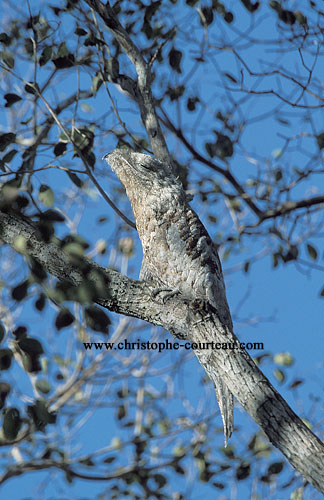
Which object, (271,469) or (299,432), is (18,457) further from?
(299,432)

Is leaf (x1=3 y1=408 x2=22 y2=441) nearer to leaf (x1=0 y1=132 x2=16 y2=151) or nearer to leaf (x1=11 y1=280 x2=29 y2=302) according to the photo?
leaf (x1=11 y1=280 x2=29 y2=302)

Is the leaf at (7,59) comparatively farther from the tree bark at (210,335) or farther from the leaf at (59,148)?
the tree bark at (210,335)

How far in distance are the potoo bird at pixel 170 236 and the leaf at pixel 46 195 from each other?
384mm

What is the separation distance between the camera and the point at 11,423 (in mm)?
1719

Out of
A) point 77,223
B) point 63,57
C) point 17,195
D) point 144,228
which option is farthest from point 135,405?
point 17,195

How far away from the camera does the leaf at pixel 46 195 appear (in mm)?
2463

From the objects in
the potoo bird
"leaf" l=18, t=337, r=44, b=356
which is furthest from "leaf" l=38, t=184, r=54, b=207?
"leaf" l=18, t=337, r=44, b=356

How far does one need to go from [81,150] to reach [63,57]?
47 centimetres

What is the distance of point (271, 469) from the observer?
3.16 meters

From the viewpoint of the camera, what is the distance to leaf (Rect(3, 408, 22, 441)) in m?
1.71

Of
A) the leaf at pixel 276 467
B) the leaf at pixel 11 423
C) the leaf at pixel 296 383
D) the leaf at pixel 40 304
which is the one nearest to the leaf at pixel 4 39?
the leaf at pixel 40 304

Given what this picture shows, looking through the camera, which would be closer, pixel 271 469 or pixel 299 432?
pixel 299 432

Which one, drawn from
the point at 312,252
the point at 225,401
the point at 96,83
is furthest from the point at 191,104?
the point at 225,401

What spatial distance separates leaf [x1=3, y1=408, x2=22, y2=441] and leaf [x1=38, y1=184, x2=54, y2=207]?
40.2 inches
